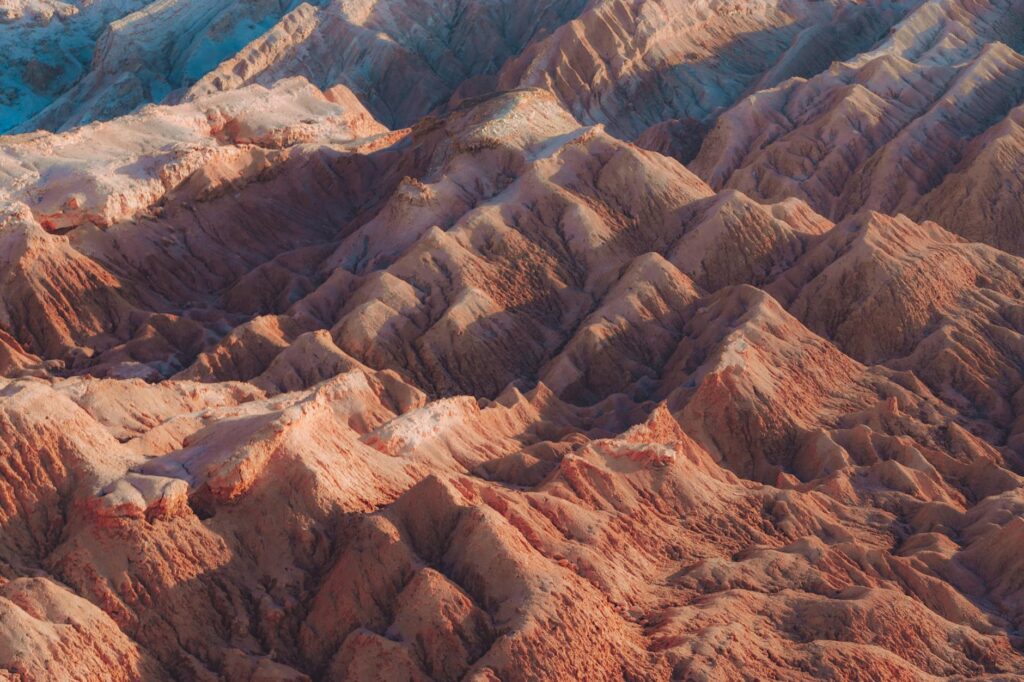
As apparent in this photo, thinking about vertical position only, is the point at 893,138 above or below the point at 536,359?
above

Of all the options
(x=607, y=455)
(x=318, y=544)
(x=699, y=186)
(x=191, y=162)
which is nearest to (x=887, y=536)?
(x=607, y=455)

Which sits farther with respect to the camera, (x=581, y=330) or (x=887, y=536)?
(x=581, y=330)

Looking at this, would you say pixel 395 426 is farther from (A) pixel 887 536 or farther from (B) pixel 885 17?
(B) pixel 885 17

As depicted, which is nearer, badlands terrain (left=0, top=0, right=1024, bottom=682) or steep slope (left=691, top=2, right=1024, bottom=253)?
badlands terrain (left=0, top=0, right=1024, bottom=682)

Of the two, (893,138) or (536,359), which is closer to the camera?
(536,359)

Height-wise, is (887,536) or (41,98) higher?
(41,98)

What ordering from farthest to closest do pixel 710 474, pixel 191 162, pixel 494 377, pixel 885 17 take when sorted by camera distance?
pixel 885 17
pixel 191 162
pixel 494 377
pixel 710 474

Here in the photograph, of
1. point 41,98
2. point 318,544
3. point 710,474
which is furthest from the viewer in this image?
point 41,98

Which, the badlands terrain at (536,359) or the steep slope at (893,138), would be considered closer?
the badlands terrain at (536,359)
